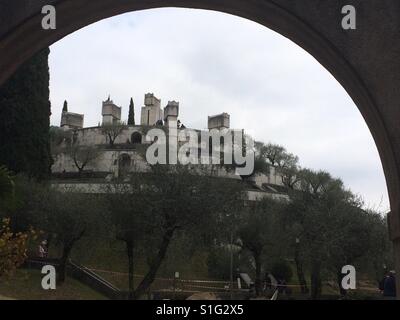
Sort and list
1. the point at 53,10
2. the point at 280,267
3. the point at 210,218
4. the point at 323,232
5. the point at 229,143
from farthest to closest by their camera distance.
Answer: the point at 229,143 → the point at 280,267 → the point at 323,232 → the point at 210,218 → the point at 53,10

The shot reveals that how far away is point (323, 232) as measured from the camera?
79.5 feet

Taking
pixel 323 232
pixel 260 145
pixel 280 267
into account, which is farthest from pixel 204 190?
pixel 260 145

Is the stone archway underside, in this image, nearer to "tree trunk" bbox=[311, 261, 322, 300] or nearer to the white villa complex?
"tree trunk" bbox=[311, 261, 322, 300]

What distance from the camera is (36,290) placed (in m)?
21.2

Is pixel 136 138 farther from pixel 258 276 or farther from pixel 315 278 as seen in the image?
pixel 315 278

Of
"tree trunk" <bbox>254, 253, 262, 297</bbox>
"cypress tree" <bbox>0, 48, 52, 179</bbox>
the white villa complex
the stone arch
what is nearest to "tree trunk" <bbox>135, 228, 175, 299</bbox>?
"tree trunk" <bbox>254, 253, 262, 297</bbox>

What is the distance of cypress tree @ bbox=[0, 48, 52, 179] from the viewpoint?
88.9ft

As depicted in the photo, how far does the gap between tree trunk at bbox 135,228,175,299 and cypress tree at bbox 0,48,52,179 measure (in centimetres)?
1041

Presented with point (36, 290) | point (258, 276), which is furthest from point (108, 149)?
point (36, 290)

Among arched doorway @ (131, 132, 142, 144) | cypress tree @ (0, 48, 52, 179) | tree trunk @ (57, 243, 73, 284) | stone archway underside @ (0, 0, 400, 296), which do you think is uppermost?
arched doorway @ (131, 132, 142, 144)

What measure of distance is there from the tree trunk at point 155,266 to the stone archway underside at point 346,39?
1581 centimetres

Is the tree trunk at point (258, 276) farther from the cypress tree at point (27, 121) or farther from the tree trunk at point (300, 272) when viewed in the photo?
the cypress tree at point (27, 121)
